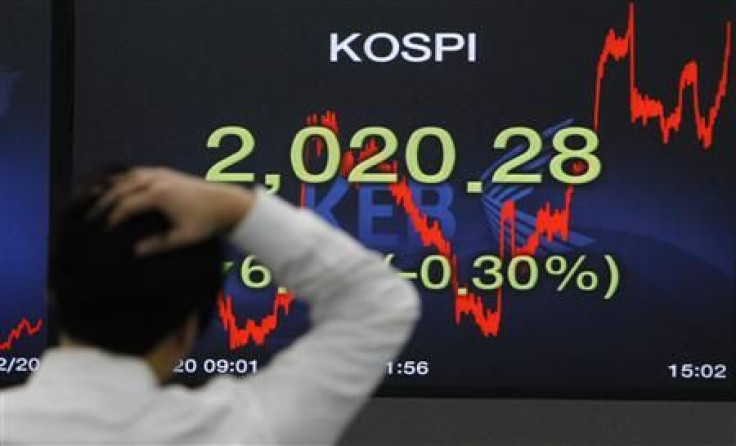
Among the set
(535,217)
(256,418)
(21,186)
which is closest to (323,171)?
(535,217)

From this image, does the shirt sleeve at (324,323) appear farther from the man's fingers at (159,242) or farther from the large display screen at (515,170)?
the large display screen at (515,170)

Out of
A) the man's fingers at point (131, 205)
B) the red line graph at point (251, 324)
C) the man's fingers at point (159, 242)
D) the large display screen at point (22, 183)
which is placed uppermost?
the man's fingers at point (131, 205)

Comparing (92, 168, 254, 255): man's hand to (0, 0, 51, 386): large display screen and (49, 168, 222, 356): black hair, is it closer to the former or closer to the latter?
(49, 168, 222, 356): black hair

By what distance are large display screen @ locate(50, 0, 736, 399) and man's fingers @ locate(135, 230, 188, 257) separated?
1.45m

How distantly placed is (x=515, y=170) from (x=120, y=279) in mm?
1479

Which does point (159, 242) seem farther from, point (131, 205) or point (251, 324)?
point (251, 324)

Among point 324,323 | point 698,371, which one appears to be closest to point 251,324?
point 698,371

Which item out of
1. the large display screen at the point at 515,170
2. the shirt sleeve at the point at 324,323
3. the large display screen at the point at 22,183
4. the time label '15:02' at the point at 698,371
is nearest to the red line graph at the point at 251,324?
the large display screen at the point at 515,170

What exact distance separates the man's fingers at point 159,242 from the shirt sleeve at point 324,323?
4 centimetres

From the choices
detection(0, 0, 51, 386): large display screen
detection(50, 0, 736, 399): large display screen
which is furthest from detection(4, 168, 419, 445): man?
detection(0, 0, 51, 386): large display screen

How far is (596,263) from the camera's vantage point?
2055 millimetres

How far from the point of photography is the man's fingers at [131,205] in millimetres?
602

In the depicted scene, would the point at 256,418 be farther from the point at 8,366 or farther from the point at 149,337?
the point at 8,366

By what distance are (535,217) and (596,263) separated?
116 millimetres
